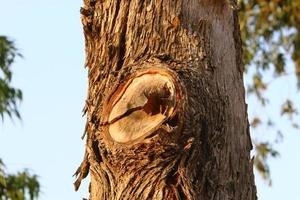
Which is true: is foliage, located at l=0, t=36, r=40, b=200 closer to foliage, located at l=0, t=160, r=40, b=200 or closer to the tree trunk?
foliage, located at l=0, t=160, r=40, b=200

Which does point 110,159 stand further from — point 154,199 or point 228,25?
point 228,25

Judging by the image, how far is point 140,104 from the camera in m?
1.96

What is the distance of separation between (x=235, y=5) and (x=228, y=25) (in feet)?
0.27

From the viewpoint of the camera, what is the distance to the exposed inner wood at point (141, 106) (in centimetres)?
194

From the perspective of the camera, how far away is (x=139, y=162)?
1.89 meters

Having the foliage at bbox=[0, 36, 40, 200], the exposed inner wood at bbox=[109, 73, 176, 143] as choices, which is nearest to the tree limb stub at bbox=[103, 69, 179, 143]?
the exposed inner wood at bbox=[109, 73, 176, 143]

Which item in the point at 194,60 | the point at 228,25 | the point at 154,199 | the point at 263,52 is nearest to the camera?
the point at 154,199

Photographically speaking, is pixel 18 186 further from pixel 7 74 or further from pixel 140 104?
pixel 140 104

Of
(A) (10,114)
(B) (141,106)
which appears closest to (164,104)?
(B) (141,106)

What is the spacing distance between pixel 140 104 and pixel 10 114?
7.47 m

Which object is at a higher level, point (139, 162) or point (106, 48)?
point (106, 48)

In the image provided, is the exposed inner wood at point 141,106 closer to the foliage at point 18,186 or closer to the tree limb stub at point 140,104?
the tree limb stub at point 140,104

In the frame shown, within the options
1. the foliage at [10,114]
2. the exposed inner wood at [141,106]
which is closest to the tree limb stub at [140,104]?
the exposed inner wood at [141,106]

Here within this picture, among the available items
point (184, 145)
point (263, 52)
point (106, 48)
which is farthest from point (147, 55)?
point (263, 52)
